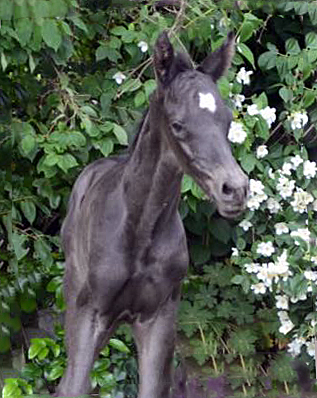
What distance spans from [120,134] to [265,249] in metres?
0.82

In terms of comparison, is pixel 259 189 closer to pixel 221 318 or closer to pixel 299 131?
pixel 299 131

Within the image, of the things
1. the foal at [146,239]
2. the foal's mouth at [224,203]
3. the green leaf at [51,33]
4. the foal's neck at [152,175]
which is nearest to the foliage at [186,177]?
the green leaf at [51,33]

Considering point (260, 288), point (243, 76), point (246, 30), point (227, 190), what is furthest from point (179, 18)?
point (227, 190)

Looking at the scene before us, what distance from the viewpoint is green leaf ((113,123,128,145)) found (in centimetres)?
401

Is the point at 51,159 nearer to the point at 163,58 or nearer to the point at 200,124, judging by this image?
the point at 163,58

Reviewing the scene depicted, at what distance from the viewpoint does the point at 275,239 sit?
4406 millimetres

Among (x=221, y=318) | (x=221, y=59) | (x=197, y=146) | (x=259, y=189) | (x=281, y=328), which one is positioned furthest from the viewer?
(x=221, y=318)

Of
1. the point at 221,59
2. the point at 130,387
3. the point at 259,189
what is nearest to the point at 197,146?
the point at 221,59

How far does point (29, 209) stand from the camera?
4.25 m

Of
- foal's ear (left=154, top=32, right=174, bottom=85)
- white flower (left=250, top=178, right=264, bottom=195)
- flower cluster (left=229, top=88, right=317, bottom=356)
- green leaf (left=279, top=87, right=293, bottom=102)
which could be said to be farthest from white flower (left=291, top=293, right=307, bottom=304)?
foal's ear (left=154, top=32, right=174, bottom=85)

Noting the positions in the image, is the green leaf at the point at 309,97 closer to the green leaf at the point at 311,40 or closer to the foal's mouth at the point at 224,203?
the green leaf at the point at 311,40

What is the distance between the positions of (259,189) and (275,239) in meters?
0.28

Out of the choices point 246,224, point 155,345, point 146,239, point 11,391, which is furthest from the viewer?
point 246,224

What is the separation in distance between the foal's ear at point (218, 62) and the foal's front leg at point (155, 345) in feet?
2.23
